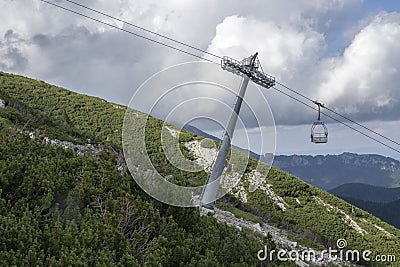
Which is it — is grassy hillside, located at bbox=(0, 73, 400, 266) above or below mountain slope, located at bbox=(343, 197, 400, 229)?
below

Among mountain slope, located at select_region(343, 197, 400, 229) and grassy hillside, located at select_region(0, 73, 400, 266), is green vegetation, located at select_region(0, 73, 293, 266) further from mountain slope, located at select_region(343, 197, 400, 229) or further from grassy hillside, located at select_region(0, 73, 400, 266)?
mountain slope, located at select_region(343, 197, 400, 229)

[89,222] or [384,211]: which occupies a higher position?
[384,211]

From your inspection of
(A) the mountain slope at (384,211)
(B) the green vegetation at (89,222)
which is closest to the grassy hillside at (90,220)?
(B) the green vegetation at (89,222)

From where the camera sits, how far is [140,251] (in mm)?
5727

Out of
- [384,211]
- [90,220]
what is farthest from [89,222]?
[384,211]

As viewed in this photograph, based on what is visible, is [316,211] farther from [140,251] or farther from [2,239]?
[2,239]

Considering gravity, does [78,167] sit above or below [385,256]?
below

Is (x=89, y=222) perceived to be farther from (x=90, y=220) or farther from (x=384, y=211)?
(x=384, y=211)

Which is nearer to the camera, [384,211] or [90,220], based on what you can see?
[90,220]

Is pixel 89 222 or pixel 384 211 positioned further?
pixel 384 211

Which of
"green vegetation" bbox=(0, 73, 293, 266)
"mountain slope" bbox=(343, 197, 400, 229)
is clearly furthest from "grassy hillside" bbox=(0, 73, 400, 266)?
"mountain slope" bbox=(343, 197, 400, 229)

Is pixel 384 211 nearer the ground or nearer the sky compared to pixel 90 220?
nearer the sky

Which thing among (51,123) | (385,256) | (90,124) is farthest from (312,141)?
(90,124)

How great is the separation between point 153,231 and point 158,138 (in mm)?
20399
